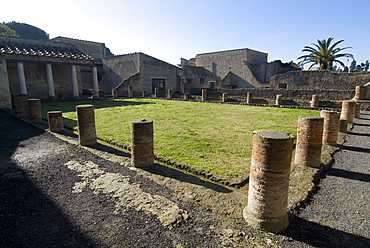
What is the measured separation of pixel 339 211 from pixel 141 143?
342 centimetres

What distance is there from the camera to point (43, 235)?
99.5 inches

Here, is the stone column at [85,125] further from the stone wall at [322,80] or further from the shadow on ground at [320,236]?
the stone wall at [322,80]

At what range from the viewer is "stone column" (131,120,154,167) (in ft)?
14.7

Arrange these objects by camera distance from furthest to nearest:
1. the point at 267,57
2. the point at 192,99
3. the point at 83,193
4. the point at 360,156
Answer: the point at 267,57 → the point at 192,99 → the point at 360,156 → the point at 83,193

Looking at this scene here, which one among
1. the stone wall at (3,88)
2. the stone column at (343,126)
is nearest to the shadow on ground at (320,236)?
the stone column at (343,126)

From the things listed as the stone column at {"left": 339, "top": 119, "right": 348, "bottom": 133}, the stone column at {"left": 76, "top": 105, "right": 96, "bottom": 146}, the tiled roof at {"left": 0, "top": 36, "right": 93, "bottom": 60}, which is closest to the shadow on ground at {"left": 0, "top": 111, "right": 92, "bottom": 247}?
the stone column at {"left": 76, "top": 105, "right": 96, "bottom": 146}

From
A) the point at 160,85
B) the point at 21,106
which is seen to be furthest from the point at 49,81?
the point at 160,85

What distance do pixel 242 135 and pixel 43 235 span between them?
573 cm

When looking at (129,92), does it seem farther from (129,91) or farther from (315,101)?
(315,101)

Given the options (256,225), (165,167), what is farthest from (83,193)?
(256,225)

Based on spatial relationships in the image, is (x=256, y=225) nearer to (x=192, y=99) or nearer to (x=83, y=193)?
(x=83, y=193)

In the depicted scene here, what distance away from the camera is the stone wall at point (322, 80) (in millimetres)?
21125

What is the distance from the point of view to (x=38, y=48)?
67.1 feet

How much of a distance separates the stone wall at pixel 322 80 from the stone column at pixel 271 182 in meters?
22.7
